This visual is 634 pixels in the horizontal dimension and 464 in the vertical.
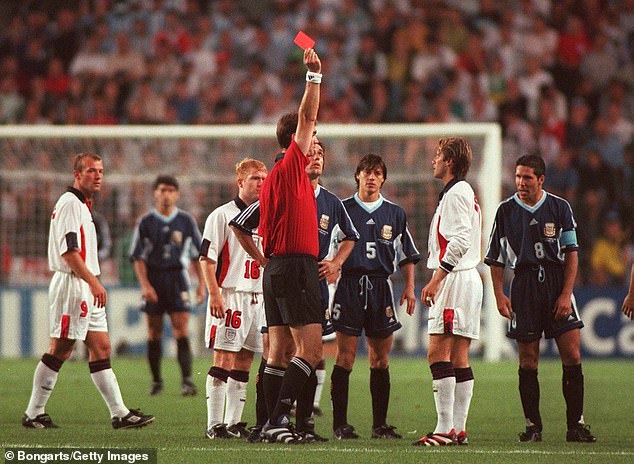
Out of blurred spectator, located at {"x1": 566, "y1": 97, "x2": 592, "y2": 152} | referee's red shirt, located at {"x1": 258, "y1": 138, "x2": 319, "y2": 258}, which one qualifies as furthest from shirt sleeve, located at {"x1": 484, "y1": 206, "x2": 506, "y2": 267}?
blurred spectator, located at {"x1": 566, "y1": 97, "x2": 592, "y2": 152}

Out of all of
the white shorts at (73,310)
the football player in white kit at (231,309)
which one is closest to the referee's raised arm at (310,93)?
the football player in white kit at (231,309)

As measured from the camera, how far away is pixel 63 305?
9.05 m

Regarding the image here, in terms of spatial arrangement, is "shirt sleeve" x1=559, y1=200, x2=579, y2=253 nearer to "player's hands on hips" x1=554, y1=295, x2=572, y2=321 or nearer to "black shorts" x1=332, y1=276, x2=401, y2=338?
"player's hands on hips" x1=554, y1=295, x2=572, y2=321

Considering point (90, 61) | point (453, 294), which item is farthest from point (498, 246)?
point (90, 61)

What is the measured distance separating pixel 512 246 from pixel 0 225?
1053 cm

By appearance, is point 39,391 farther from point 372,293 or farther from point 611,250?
point 611,250

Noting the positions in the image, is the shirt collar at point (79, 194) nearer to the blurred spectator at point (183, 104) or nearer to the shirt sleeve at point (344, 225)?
→ the shirt sleeve at point (344, 225)

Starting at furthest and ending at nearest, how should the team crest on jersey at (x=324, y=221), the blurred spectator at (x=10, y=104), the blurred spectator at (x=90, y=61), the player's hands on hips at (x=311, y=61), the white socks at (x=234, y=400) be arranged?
the blurred spectator at (x=90, y=61), the blurred spectator at (x=10, y=104), the white socks at (x=234, y=400), the team crest on jersey at (x=324, y=221), the player's hands on hips at (x=311, y=61)

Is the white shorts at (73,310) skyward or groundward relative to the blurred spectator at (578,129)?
groundward

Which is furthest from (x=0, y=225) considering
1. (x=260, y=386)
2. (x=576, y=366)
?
(x=576, y=366)

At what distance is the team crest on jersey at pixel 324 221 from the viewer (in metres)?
8.30

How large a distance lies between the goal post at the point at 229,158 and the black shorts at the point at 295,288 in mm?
8037

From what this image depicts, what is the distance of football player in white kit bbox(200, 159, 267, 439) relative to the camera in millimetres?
8445

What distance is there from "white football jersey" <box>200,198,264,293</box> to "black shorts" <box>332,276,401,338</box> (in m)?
0.65
